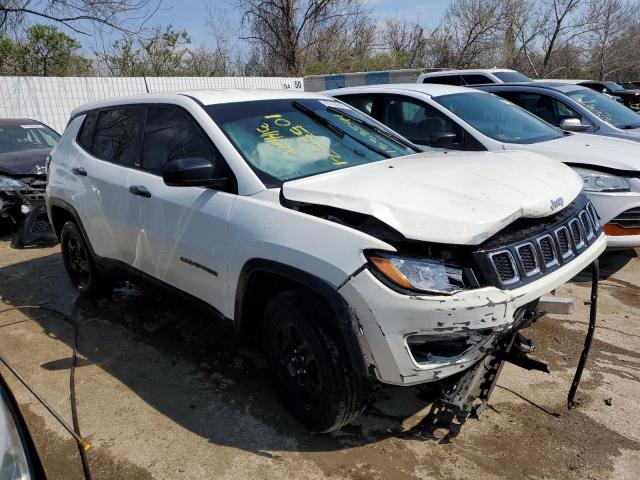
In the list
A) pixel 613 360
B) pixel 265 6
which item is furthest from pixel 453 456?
pixel 265 6

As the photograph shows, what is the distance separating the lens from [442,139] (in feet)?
16.3

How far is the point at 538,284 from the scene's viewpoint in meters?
2.26

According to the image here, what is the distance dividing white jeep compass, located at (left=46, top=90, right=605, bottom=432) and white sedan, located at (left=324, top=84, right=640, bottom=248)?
1.78 metres

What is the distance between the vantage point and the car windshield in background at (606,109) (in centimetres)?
713

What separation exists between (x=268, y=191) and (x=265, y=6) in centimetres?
2471

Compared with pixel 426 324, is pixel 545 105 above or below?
above

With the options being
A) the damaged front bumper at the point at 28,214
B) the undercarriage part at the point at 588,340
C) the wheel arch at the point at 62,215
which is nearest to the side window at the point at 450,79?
the damaged front bumper at the point at 28,214

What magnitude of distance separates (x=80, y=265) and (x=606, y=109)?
7.38 meters

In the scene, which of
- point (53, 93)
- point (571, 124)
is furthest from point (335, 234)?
point (53, 93)

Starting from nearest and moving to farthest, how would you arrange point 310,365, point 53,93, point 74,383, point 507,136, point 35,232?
1. point 310,365
2. point 74,383
3. point 507,136
4. point 35,232
5. point 53,93

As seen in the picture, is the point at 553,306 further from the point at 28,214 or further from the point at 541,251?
the point at 28,214

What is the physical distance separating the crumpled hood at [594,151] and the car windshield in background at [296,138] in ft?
7.04

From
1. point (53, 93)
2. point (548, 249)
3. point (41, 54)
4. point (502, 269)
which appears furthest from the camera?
point (41, 54)

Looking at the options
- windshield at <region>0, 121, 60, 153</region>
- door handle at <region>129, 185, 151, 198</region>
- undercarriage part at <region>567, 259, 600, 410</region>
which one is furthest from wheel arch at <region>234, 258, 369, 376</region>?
windshield at <region>0, 121, 60, 153</region>
